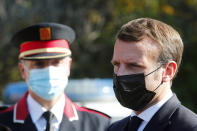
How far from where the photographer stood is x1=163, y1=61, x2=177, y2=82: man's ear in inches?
111

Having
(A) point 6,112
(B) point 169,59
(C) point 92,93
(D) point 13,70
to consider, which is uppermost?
(B) point 169,59

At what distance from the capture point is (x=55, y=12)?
1411 cm

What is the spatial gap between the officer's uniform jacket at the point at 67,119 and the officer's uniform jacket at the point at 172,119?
117cm

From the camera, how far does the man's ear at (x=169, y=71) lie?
2.82 metres

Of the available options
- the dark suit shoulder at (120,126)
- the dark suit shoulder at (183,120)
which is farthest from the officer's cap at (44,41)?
Result: the dark suit shoulder at (183,120)

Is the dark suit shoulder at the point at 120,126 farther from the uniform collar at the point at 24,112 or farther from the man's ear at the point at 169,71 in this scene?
the uniform collar at the point at 24,112

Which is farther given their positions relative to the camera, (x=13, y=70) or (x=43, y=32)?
(x=13, y=70)

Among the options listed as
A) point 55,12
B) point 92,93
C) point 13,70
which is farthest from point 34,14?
point 92,93

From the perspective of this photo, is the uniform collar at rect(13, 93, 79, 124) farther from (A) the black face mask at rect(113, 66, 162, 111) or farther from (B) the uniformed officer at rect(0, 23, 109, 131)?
(A) the black face mask at rect(113, 66, 162, 111)

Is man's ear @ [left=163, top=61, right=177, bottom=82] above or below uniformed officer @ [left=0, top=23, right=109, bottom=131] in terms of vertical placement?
above

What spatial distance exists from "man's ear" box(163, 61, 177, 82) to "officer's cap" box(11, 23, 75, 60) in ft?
4.39

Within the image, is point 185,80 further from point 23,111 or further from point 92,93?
point 23,111

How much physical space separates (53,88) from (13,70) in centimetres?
1147

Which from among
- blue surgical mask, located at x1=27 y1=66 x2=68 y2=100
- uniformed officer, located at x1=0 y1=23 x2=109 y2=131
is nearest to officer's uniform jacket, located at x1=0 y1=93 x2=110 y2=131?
uniformed officer, located at x1=0 y1=23 x2=109 y2=131
